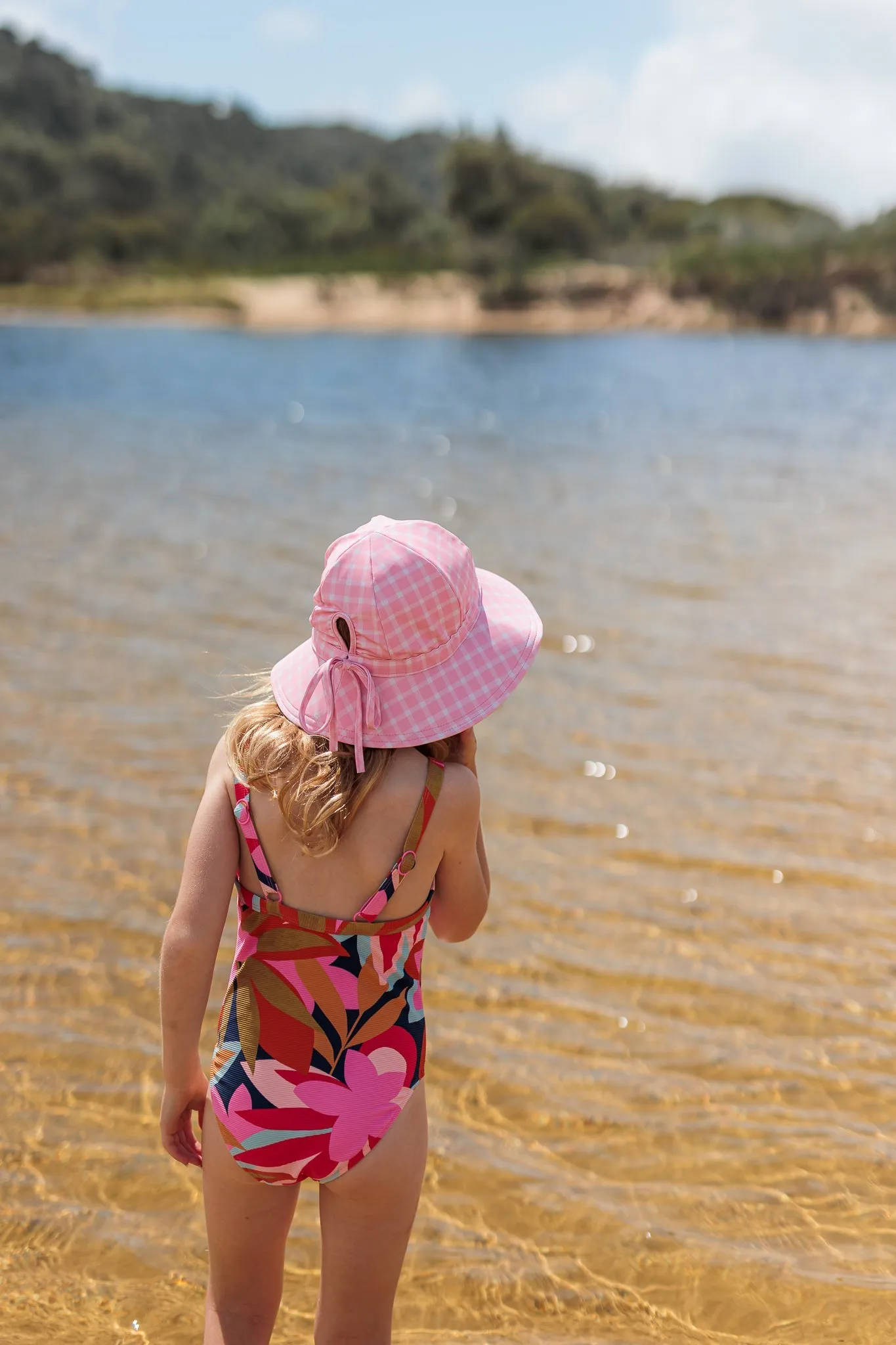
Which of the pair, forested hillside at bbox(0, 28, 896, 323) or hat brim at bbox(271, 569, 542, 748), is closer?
hat brim at bbox(271, 569, 542, 748)

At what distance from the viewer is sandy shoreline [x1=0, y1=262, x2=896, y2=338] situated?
61.9m

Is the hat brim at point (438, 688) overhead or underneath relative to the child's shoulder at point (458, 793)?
overhead

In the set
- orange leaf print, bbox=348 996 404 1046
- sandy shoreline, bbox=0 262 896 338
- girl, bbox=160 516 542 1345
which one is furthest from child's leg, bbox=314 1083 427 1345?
sandy shoreline, bbox=0 262 896 338

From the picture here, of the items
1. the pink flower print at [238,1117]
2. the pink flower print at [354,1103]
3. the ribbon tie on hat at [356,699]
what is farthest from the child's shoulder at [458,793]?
the pink flower print at [238,1117]

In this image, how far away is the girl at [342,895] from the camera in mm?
1801

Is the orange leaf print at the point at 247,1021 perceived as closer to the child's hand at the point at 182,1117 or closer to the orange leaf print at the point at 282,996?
the orange leaf print at the point at 282,996

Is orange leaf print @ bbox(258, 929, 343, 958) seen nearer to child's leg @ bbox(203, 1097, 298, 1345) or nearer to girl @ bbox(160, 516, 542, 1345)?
girl @ bbox(160, 516, 542, 1345)

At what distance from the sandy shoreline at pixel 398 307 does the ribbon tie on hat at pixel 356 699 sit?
60.8m

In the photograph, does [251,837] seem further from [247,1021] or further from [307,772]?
[247,1021]

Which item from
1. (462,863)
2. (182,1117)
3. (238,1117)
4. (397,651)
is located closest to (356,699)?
(397,651)

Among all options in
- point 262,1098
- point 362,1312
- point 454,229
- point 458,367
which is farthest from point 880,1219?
point 454,229

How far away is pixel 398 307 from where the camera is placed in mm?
64625

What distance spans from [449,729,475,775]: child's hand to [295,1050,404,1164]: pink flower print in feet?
1.49

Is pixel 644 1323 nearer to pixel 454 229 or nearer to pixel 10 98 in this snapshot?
pixel 454 229
